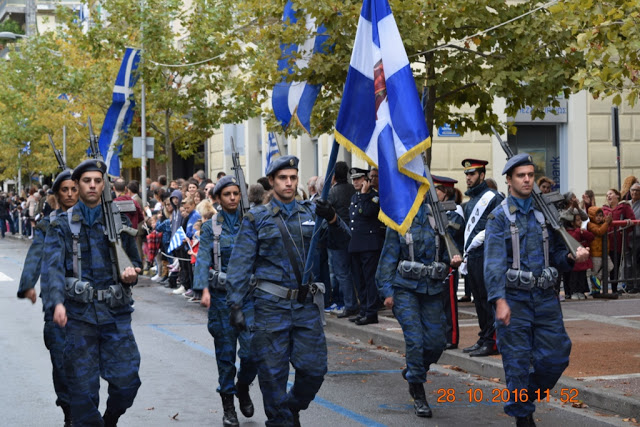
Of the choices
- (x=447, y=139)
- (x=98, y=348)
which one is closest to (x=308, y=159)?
(x=447, y=139)

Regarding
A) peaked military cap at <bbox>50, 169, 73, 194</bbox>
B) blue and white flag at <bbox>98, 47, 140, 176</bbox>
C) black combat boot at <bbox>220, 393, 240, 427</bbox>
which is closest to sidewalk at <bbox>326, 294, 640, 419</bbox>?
black combat boot at <bbox>220, 393, 240, 427</bbox>

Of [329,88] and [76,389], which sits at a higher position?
[329,88]

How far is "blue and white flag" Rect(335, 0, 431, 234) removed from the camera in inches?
333

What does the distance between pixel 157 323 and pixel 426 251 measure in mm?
7420

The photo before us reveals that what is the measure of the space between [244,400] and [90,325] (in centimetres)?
198

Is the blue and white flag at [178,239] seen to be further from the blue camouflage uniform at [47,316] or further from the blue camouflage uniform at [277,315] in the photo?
the blue camouflage uniform at [277,315]

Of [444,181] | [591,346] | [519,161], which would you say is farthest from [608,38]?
[591,346]

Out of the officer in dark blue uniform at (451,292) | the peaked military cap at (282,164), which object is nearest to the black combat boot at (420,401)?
the peaked military cap at (282,164)

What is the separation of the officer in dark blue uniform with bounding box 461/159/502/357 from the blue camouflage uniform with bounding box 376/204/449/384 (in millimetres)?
2285

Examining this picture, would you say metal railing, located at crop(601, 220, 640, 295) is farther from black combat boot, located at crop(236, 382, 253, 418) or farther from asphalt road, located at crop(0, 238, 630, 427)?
black combat boot, located at crop(236, 382, 253, 418)

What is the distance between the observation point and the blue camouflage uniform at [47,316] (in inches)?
313

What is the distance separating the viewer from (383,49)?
8.66 meters

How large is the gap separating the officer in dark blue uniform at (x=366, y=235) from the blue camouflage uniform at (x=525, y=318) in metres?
6.49

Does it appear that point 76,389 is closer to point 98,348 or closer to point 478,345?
point 98,348
